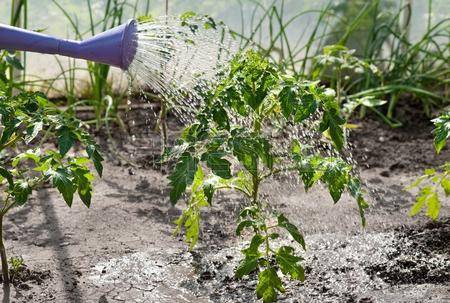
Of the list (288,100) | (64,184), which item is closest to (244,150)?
(288,100)

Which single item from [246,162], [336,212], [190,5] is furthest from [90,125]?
[246,162]

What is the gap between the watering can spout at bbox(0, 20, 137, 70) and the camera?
259 cm

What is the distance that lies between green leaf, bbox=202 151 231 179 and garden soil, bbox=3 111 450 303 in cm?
69

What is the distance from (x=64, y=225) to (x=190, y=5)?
2204 mm

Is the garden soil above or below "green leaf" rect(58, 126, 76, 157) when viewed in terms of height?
below

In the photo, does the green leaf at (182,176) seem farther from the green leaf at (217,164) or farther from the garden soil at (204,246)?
the garden soil at (204,246)

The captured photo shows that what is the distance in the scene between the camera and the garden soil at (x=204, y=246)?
312 cm

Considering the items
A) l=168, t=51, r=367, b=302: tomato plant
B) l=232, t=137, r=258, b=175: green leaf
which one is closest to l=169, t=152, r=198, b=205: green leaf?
l=168, t=51, r=367, b=302: tomato plant

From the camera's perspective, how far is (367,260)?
3381 millimetres

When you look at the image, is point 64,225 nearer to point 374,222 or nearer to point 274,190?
point 274,190

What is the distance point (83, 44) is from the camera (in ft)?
8.56

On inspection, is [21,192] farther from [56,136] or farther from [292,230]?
[292,230]

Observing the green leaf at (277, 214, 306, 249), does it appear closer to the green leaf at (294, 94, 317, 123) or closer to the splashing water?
the green leaf at (294, 94, 317, 123)

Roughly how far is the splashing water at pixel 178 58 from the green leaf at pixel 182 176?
1.10 ft
